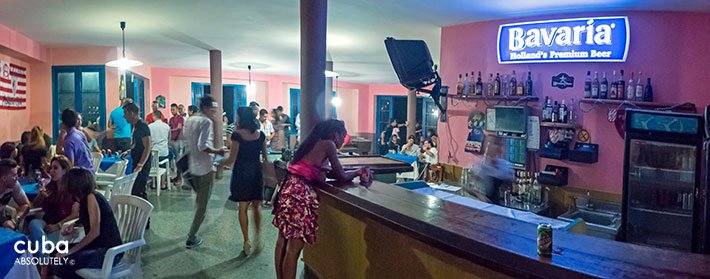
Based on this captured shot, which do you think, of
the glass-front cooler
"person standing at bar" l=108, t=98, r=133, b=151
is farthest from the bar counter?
"person standing at bar" l=108, t=98, r=133, b=151

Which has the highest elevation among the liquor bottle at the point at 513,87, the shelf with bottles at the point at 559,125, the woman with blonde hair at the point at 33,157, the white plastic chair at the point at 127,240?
the liquor bottle at the point at 513,87

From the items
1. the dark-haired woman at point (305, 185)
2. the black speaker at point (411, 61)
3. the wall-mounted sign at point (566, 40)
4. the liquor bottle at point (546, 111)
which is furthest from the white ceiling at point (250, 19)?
the dark-haired woman at point (305, 185)

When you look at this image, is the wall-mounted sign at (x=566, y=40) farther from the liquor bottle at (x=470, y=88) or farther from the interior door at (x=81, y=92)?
the interior door at (x=81, y=92)

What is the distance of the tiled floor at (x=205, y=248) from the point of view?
12.0 ft

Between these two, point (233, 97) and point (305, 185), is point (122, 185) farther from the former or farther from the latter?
point (233, 97)

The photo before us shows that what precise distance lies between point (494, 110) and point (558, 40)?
3.07 ft

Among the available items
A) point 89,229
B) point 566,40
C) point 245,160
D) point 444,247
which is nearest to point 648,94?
point 566,40

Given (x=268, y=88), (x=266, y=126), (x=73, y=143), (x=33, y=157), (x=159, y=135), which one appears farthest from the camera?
(x=268, y=88)

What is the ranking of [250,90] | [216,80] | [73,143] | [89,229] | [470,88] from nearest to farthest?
[89,229] < [73,143] < [470,88] < [216,80] < [250,90]

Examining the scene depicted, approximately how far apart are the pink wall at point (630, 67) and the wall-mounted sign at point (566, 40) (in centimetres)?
10

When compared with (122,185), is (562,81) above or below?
above

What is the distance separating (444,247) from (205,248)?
282cm

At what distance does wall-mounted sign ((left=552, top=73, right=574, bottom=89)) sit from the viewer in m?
4.57

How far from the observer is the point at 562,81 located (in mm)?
4613
